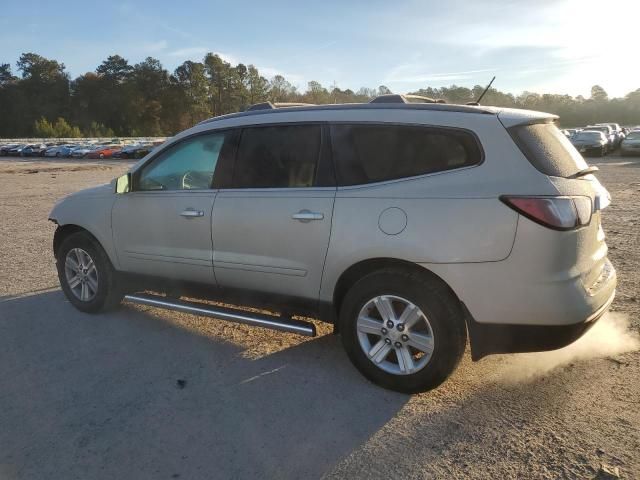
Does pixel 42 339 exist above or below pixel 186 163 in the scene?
below

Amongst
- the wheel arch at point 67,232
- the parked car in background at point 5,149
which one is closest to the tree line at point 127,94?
the parked car in background at point 5,149

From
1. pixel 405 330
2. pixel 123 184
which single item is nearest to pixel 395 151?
pixel 405 330

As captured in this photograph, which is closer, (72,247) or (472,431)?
(472,431)

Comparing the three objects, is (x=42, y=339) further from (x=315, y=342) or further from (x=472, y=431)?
(x=472, y=431)

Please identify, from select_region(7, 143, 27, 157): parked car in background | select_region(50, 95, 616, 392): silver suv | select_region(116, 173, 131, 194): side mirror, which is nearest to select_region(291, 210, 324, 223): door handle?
select_region(50, 95, 616, 392): silver suv

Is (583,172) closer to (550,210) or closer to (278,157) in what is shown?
(550,210)

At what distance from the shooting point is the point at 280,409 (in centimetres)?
328

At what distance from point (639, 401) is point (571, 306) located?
2.78 ft

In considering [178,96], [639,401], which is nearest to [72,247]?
[639,401]

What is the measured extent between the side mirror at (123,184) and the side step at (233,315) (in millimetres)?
945

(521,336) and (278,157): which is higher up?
(278,157)

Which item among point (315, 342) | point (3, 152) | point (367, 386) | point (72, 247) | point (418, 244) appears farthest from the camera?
point (3, 152)

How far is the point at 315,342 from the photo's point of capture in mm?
4328

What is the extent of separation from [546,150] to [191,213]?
2.64 m
